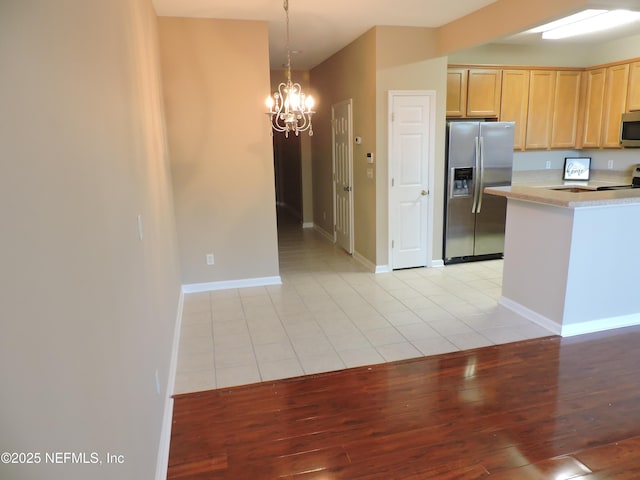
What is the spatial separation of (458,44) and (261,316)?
340cm

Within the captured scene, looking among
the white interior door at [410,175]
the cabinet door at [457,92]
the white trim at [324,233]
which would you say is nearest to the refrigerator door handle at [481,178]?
the cabinet door at [457,92]

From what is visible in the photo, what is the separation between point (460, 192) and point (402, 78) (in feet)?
5.13

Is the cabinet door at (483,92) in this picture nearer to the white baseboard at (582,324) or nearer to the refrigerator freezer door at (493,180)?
the refrigerator freezer door at (493,180)

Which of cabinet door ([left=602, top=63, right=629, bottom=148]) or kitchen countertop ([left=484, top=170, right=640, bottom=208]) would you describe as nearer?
kitchen countertop ([left=484, top=170, right=640, bottom=208])

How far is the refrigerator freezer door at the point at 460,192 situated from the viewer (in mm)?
5281

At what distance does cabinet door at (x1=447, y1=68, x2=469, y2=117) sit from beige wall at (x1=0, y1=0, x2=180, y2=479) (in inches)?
166

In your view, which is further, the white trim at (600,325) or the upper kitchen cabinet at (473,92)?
the upper kitchen cabinet at (473,92)

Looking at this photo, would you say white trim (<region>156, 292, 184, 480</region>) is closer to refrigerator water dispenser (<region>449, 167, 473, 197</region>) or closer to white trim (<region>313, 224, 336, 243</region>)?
refrigerator water dispenser (<region>449, 167, 473, 197</region>)

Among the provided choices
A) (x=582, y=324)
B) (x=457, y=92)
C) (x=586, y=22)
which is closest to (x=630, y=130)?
(x=586, y=22)

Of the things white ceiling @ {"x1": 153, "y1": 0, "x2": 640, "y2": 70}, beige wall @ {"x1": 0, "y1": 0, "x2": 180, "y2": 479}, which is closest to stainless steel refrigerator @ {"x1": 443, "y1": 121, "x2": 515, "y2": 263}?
white ceiling @ {"x1": 153, "y1": 0, "x2": 640, "y2": 70}

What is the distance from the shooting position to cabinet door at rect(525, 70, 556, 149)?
5820 mm

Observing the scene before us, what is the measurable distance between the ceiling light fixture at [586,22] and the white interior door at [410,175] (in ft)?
4.62

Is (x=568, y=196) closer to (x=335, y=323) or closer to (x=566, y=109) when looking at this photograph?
(x=335, y=323)

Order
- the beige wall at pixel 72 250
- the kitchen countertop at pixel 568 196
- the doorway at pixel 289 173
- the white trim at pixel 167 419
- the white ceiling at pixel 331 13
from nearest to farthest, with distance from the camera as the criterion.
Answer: the beige wall at pixel 72 250 → the white trim at pixel 167 419 → the kitchen countertop at pixel 568 196 → the white ceiling at pixel 331 13 → the doorway at pixel 289 173
